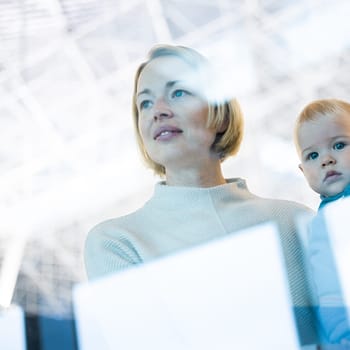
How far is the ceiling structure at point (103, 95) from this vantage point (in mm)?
1079

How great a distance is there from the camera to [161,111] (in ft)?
2.87

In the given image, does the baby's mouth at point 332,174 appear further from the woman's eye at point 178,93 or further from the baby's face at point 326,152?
the woman's eye at point 178,93

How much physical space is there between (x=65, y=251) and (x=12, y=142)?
0.26 m

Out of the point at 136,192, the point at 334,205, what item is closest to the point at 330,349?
the point at 334,205

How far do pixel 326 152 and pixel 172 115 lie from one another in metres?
0.23

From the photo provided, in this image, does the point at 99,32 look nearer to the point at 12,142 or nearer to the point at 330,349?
the point at 12,142

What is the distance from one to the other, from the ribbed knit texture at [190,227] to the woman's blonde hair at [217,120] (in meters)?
0.05

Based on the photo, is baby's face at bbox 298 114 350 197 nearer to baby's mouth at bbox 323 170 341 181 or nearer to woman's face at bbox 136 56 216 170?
baby's mouth at bbox 323 170 341 181

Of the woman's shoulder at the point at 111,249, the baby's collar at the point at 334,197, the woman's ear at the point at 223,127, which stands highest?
the woman's ear at the point at 223,127


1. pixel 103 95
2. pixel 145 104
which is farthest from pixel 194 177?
pixel 103 95

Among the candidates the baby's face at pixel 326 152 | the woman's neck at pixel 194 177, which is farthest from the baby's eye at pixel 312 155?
the woman's neck at pixel 194 177

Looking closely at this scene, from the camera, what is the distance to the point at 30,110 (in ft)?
4.01

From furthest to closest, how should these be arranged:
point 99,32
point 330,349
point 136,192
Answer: point 99,32 → point 136,192 → point 330,349

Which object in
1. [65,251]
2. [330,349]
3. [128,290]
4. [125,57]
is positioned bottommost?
[330,349]
